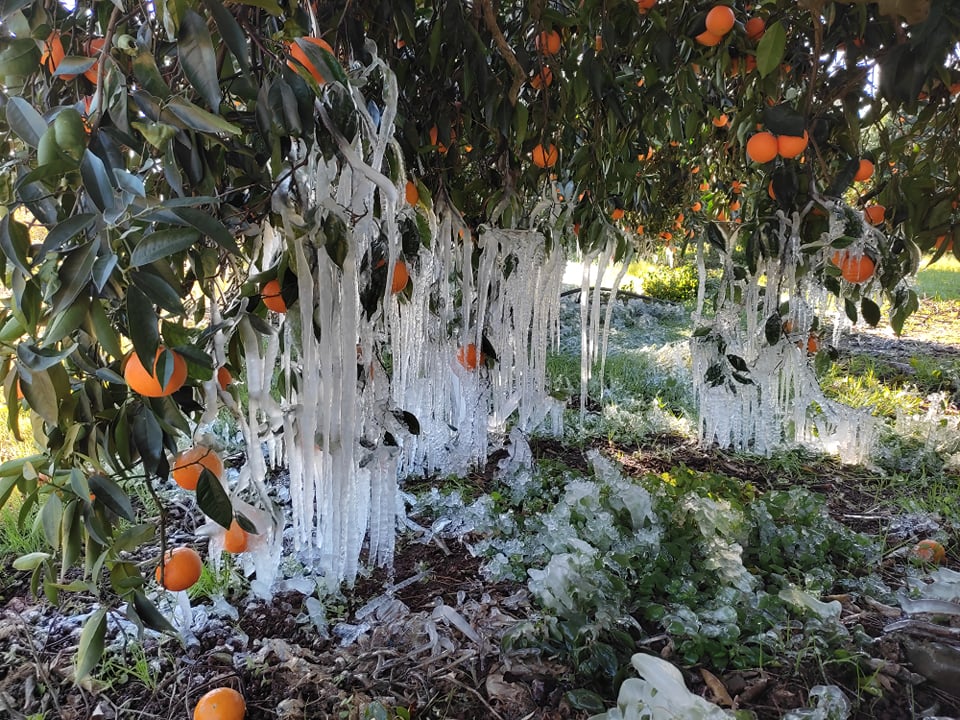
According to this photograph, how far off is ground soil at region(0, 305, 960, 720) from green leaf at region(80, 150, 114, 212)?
83 cm

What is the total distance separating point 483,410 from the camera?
1.99 meters

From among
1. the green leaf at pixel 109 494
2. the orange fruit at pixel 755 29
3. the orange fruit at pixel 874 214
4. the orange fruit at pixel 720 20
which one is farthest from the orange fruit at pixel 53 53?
the orange fruit at pixel 874 214

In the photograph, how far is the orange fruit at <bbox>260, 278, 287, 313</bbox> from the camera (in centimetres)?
93

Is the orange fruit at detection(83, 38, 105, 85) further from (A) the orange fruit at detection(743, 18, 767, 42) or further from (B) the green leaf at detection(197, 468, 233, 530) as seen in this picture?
(A) the orange fruit at detection(743, 18, 767, 42)

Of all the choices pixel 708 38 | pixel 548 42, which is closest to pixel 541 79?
pixel 548 42

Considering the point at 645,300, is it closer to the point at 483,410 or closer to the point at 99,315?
the point at 483,410

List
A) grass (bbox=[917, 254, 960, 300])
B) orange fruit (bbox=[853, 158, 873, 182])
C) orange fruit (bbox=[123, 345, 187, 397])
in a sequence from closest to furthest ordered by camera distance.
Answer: orange fruit (bbox=[123, 345, 187, 397]), orange fruit (bbox=[853, 158, 873, 182]), grass (bbox=[917, 254, 960, 300])

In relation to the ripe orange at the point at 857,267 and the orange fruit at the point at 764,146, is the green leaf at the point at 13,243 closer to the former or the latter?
the orange fruit at the point at 764,146

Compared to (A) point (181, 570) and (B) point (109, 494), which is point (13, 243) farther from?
(A) point (181, 570)

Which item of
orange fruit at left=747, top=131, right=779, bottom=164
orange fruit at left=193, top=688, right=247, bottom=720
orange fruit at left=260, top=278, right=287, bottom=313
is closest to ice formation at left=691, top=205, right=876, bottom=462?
orange fruit at left=747, top=131, right=779, bottom=164

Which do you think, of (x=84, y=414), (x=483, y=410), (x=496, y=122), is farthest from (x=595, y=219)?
(x=84, y=414)

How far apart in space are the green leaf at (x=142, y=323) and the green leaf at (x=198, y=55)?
0.20 metres

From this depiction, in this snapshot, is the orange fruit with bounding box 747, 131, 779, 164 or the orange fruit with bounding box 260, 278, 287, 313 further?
the orange fruit with bounding box 747, 131, 779, 164

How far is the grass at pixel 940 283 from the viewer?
6.22m
